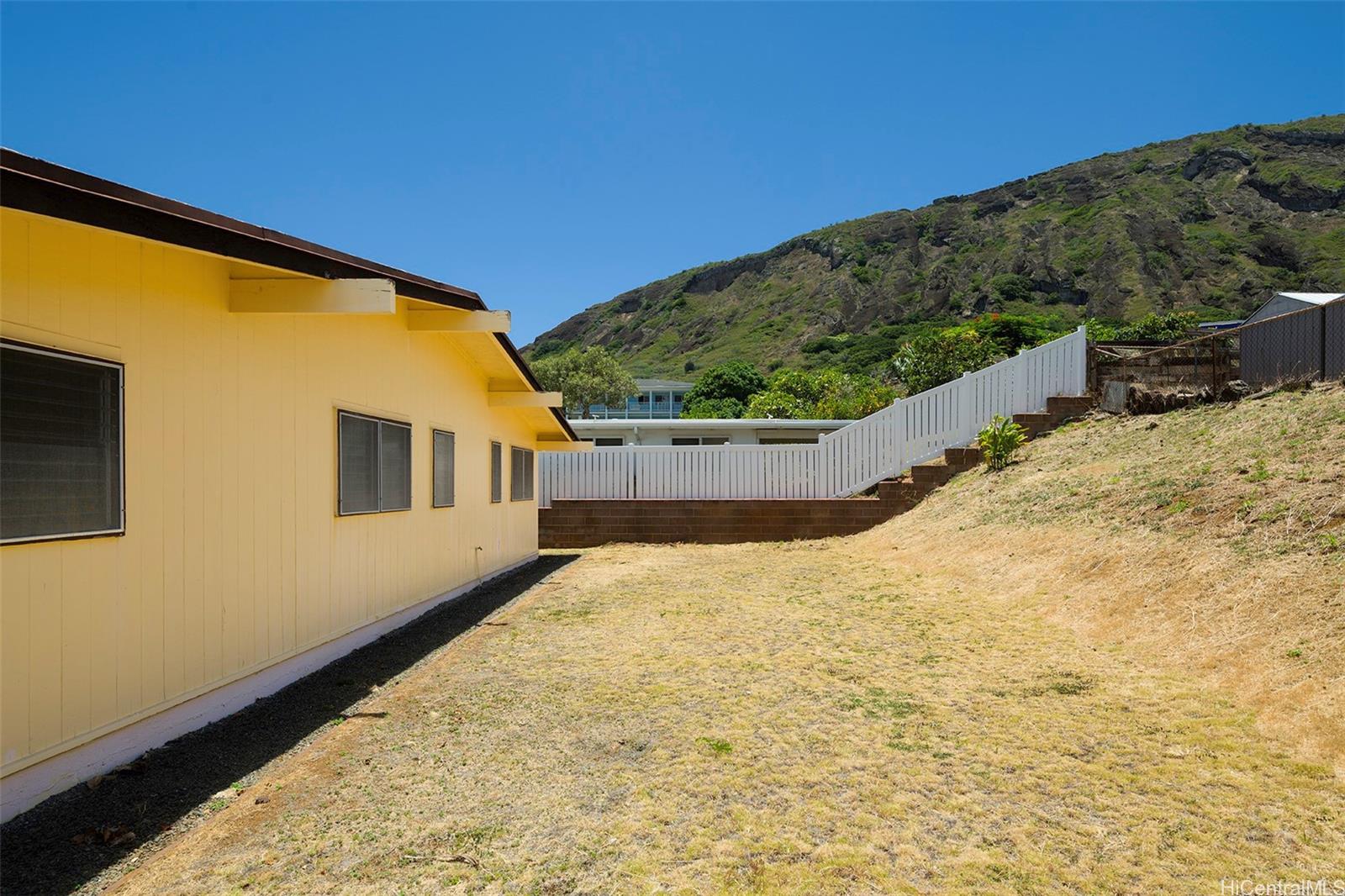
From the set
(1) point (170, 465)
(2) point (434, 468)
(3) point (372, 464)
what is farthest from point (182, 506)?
(2) point (434, 468)

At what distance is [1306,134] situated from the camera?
8956 cm

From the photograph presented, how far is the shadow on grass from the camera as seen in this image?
2.94m

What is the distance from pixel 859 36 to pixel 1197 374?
59.8 ft

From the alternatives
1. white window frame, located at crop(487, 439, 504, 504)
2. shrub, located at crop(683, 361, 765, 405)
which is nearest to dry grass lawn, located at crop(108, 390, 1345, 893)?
white window frame, located at crop(487, 439, 504, 504)

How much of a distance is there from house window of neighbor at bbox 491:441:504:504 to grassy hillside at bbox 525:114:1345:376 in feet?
207

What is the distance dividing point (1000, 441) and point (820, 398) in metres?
24.2

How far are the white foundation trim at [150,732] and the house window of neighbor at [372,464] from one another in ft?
3.58

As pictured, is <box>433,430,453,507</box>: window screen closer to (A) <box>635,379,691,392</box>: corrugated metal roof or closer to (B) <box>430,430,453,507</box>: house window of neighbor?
(B) <box>430,430,453,507</box>: house window of neighbor

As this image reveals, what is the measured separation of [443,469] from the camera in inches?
350

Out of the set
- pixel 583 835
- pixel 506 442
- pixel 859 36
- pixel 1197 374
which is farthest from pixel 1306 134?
pixel 583 835

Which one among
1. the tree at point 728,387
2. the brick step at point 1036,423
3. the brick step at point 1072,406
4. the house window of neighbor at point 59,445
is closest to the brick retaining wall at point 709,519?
the brick step at point 1036,423

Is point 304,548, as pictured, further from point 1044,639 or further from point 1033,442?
point 1033,442

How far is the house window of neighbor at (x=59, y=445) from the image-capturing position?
3273 mm

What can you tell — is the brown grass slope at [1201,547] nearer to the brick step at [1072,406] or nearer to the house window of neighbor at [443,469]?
the brick step at [1072,406]
